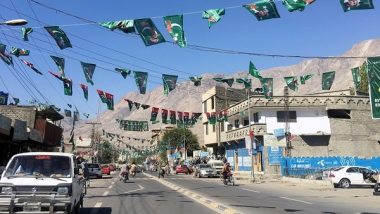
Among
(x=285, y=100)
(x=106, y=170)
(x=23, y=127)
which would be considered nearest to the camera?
(x=23, y=127)

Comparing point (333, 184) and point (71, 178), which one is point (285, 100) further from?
point (71, 178)

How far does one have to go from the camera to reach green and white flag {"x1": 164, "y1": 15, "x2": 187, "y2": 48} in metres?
17.5

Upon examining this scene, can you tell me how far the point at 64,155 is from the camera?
13219mm

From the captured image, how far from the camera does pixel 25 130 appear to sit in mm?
35219

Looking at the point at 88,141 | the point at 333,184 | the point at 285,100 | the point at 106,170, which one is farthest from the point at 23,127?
the point at 88,141

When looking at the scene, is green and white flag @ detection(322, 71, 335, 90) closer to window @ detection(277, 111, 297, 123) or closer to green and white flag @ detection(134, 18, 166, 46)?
green and white flag @ detection(134, 18, 166, 46)

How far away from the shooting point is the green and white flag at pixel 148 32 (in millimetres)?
17734

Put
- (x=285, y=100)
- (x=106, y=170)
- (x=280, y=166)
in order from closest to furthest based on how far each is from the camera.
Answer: (x=280, y=166) → (x=285, y=100) → (x=106, y=170)

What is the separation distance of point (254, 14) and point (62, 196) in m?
8.97

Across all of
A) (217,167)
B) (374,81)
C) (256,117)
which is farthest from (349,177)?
(217,167)

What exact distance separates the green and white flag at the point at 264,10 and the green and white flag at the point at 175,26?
8.64 feet

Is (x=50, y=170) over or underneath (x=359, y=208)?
over

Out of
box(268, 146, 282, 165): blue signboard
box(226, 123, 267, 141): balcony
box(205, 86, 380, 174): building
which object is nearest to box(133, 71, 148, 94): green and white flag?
box(268, 146, 282, 165): blue signboard

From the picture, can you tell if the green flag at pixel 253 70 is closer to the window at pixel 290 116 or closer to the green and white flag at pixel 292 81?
the green and white flag at pixel 292 81
